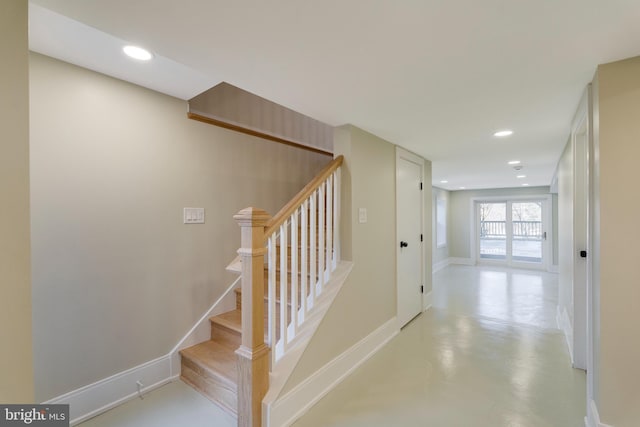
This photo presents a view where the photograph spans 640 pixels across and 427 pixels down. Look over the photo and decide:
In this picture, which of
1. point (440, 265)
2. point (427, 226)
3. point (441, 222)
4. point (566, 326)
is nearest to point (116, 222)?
point (427, 226)

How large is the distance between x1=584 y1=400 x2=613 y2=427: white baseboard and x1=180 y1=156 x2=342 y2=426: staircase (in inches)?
66.7

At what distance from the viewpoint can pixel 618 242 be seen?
54.2 inches

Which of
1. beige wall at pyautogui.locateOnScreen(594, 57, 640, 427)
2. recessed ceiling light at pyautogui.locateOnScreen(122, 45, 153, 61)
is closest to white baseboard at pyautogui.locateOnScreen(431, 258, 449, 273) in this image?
beige wall at pyautogui.locateOnScreen(594, 57, 640, 427)

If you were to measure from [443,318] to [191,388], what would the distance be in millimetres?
2964

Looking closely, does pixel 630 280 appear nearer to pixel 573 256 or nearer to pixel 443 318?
pixel 573 256

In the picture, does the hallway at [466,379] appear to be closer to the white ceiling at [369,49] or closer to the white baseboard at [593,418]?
the white baseboard at [593,418]

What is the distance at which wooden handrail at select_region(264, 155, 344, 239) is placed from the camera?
5.53ft

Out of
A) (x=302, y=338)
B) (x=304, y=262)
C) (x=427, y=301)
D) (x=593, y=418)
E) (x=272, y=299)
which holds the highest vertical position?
(x=304, y=262)

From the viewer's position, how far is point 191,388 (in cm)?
204

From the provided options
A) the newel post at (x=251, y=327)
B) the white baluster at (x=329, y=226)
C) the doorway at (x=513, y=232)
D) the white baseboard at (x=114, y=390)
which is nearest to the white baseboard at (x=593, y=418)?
the white baluster at (x=329, y=226)

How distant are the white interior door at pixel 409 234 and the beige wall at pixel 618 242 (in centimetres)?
174

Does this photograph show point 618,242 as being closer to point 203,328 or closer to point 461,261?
point 203,328

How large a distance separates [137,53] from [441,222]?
295 inches

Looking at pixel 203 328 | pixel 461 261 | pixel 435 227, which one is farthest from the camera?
pixel 461 261
